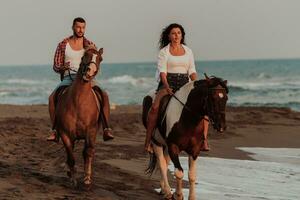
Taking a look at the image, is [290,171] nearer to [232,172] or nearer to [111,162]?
[232,172]

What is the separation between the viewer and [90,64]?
28.5ft

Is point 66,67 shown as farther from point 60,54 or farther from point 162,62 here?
point 162,62

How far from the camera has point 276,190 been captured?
34.0 feet

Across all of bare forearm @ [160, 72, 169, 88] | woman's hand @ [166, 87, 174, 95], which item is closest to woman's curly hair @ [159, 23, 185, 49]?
bare forearm @ [160, 72, 169, 88]

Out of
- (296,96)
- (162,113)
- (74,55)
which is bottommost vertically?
(296,96)

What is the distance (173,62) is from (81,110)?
161cm

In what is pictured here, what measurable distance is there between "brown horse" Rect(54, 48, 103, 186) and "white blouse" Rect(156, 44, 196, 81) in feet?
3.11

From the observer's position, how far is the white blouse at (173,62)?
9.05 m

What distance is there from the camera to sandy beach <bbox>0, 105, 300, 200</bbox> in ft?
28.9

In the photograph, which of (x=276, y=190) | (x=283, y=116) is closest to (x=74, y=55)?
(x=276, y=190)

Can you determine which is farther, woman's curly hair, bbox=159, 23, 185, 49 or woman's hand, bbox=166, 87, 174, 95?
woman's curly hair, bbox=159, 23, 185, 49

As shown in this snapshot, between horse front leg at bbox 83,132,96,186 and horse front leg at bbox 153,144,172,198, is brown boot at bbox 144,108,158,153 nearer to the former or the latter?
horse front leg at bbox 153,144,172,198

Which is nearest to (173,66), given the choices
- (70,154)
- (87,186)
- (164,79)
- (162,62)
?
(162,62)

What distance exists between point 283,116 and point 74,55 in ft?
57.1
